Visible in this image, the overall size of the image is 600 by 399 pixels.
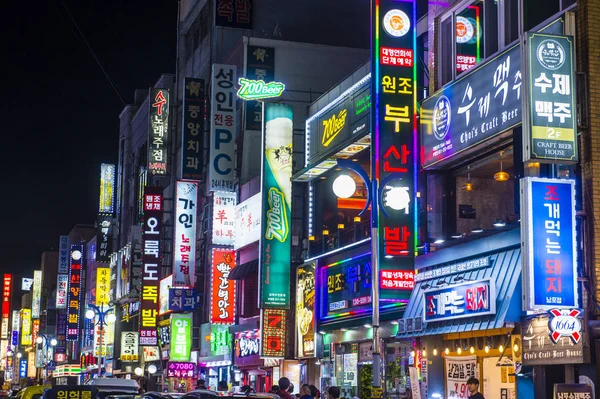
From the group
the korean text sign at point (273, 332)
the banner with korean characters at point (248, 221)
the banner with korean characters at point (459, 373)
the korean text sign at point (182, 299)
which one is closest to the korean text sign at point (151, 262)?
the korean text sign at point (182, 299)

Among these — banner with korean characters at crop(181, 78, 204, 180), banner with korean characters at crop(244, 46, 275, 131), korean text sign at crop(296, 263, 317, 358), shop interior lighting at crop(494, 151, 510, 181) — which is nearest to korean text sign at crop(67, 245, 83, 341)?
banner with korean characters at crop(181, 78, 204, 180)

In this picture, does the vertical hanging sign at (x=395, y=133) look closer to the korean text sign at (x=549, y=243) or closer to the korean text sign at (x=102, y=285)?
the korean text sign at (x=549, y=243)

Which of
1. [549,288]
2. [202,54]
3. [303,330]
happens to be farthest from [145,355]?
[549,288]

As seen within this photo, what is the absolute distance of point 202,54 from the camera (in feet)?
189

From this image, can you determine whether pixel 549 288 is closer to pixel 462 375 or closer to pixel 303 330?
pixel 462 375

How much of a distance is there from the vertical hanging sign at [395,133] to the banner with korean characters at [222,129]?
20.4 m

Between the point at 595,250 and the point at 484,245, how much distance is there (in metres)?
4.18

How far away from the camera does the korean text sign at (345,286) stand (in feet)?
101

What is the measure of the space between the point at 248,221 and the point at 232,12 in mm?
16037

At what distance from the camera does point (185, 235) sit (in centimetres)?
5200

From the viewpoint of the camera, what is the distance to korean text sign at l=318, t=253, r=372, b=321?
3070 cm

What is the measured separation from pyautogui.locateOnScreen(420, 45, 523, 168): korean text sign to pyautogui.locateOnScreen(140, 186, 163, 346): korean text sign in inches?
1290

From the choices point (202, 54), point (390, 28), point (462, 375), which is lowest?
point (462, 375)

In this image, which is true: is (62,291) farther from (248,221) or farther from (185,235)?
(248,221)
